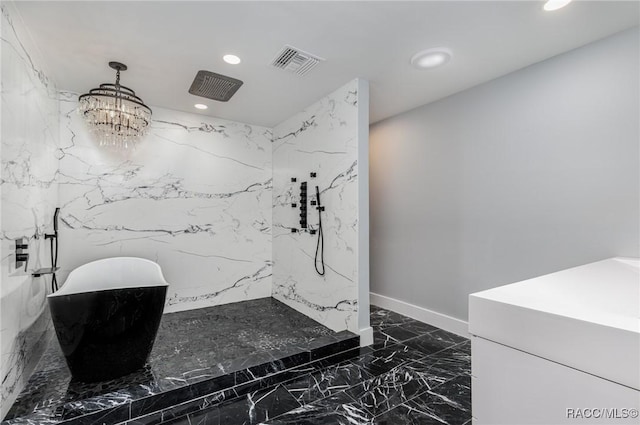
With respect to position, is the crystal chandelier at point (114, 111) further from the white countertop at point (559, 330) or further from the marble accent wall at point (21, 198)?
the white countertop at point (559, 330)

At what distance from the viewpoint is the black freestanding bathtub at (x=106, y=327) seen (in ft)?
6.13

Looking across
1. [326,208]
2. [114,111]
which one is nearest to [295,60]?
[326,208]

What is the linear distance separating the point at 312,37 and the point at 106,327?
243 centimetres

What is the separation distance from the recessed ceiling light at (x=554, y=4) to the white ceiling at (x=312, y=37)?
0.12 feet

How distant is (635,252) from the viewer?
1932mm

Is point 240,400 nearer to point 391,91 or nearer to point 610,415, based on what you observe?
point 610,415

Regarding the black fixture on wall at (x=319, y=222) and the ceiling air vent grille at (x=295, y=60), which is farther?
the black fixture on wall at (x=319, y=222)

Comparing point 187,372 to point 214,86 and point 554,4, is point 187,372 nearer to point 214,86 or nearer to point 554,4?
point 214,86

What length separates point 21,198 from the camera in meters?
1.93

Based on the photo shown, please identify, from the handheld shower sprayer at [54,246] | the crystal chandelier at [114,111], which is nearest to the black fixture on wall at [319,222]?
the crystal chandelier at [114,111]

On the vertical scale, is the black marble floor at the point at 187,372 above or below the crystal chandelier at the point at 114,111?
below

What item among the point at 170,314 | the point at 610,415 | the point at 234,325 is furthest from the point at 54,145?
the point at 610,415

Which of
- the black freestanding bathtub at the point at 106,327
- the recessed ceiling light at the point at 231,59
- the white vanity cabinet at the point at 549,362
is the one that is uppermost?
the recessed ceiling light at the point at 231,59

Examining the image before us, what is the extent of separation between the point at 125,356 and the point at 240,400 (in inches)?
34.0
